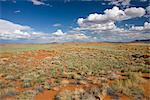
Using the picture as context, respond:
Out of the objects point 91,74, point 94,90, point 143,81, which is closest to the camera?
point 94,90

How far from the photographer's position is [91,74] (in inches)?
485

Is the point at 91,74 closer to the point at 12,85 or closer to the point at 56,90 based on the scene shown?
the point at 56,90

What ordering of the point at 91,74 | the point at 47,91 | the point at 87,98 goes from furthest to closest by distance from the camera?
the point at 91,74 → the point at 47,91 → the point at 87,98

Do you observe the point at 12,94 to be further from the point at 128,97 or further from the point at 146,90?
the point at 146,90

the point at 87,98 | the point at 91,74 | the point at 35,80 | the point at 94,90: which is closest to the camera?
the point at 87,98


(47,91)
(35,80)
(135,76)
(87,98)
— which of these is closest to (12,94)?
(47,91)

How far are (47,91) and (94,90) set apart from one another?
6.71ft

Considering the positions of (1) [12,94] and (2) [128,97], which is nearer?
(2) [128,97]

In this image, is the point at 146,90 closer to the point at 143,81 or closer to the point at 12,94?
the point at 143,81

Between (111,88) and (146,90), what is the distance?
4.67 ft

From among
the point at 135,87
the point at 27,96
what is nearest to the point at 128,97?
the point at 135,87

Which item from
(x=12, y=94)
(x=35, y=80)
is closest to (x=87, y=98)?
(x=12, y=94)

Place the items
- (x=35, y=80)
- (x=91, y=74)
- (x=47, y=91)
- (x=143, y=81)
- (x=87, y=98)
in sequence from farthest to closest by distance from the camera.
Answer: (x=91, y=74), (x=35, y=80), (x=143, y=81), (x=47, y=91), (x=87, y=98)

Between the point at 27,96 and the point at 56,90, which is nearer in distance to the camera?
the point at 27,96
